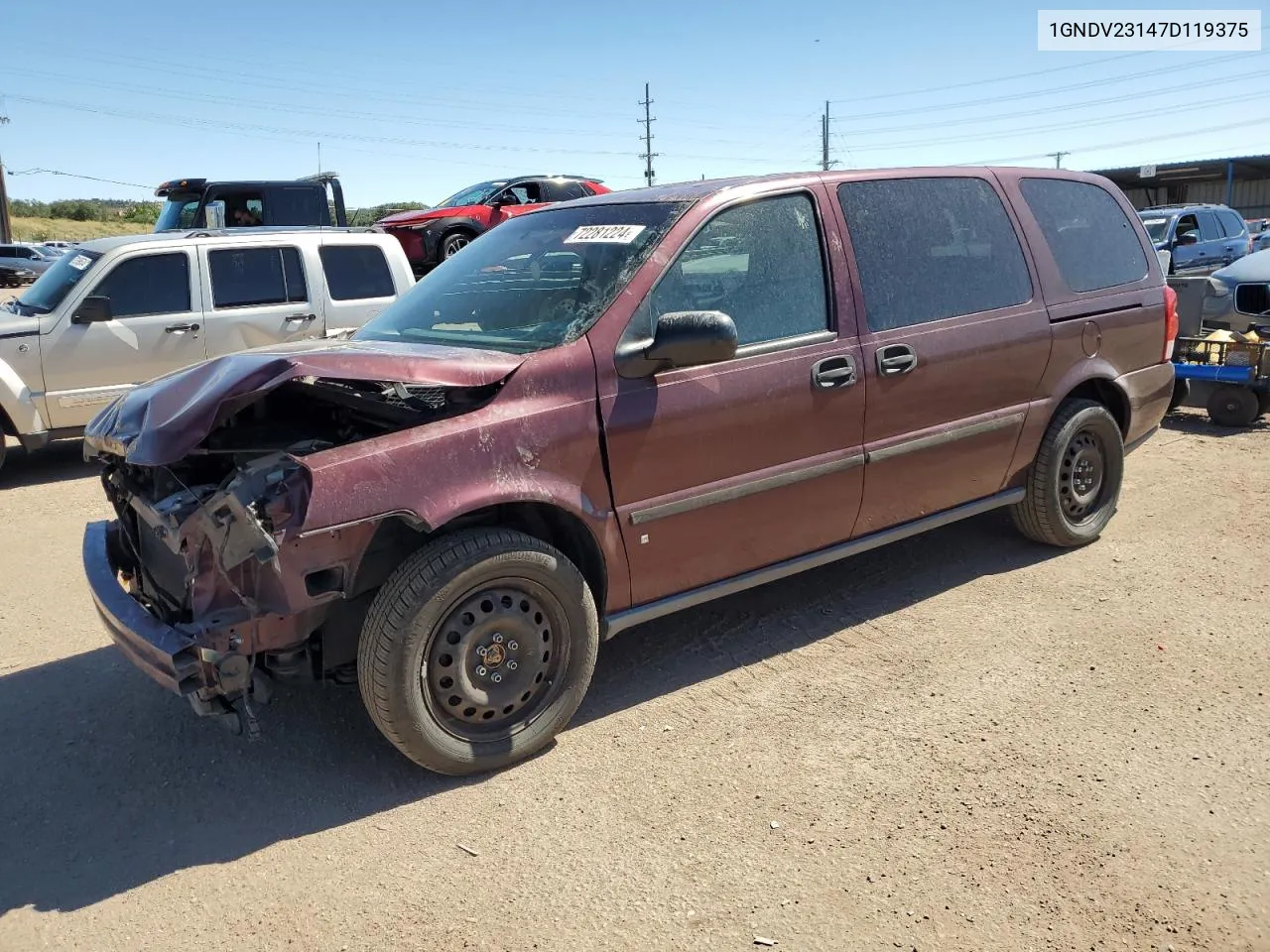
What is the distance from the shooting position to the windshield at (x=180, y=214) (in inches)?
489

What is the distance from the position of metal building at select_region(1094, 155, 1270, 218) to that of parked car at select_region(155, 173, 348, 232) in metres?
26.6

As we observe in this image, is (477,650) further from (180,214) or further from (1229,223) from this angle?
(1229,223)

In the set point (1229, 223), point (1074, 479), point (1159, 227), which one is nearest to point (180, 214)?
point (1074, 479)

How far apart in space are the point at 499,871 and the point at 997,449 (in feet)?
10.0

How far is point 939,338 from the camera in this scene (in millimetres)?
4301

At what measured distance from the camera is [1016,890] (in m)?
2.65

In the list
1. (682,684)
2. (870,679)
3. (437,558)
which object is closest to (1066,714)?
(870,679)

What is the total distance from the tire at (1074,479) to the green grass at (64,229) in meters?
56.4

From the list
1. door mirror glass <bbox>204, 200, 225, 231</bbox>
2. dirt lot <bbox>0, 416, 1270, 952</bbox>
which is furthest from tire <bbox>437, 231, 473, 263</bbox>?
dirt lot <bbox>0, 416, 1270, 952</bbox>

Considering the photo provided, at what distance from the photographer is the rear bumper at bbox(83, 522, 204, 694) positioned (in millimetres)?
2926

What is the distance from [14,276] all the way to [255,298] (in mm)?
29203

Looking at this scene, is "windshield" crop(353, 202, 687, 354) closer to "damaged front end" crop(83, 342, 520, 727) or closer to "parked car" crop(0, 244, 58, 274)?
"damaged front end" crop(83, 342, 520, 727)

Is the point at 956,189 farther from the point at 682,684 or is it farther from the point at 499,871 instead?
the point at 499,871

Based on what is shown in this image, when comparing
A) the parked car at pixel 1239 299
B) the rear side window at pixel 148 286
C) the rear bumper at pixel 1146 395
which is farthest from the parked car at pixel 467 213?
the rear bumper at pixel 1146 395
